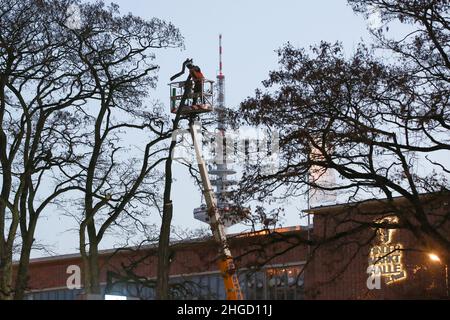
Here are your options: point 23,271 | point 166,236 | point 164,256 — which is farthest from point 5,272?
point 166,236

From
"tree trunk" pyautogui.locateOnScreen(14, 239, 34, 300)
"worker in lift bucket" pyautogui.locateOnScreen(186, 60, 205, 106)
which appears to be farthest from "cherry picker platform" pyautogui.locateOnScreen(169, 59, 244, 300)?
"tree trunk" pyautogui.locateOnScreen(14, 239, 34, 300)

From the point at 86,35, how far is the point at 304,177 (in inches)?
387

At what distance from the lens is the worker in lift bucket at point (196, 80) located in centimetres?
3291

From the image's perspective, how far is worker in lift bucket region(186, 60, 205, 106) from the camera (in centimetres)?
3291

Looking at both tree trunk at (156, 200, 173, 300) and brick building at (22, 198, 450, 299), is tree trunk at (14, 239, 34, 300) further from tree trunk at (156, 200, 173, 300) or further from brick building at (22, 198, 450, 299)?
tree trunk at (156, 200, 173, 300)

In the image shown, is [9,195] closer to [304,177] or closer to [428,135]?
[304,177]

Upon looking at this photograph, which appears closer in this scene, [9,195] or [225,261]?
[225,261]

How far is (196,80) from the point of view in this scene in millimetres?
33156

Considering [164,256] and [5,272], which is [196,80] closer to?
[164,256]

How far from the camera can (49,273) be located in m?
61.8

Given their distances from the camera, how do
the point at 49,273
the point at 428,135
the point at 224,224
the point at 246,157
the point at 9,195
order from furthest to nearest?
the point at 49,273 < the point at 9,195 < the point at 224,224 < the point at 246,157 < the point at 428,135

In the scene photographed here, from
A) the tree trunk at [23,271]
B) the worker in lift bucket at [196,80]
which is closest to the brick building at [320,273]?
the tree trunk at [23,271]

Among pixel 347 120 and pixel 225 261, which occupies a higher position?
pixel 347 120
